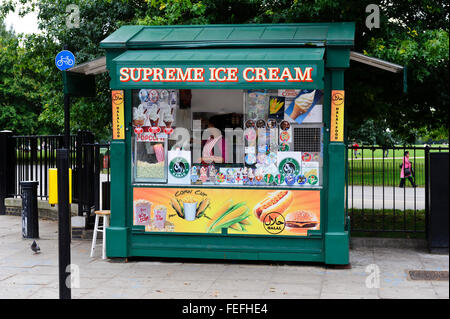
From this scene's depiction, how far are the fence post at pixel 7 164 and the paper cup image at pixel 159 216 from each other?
23.6ft

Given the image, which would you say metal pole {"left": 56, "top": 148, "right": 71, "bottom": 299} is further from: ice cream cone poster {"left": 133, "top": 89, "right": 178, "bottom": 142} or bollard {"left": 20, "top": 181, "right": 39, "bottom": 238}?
bollard {"left": 20, "top": 181, "right": 39, "bottom": 238}

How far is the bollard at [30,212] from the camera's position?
1148 cm

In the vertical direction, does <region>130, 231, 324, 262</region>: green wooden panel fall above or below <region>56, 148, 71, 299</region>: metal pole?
below

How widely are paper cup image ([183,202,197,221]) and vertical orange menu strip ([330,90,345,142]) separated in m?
2.35

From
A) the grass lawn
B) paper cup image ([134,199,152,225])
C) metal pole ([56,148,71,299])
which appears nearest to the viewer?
metal pole ([56,148,71,299])

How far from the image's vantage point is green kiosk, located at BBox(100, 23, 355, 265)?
8539 mm

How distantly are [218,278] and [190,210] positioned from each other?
53.7 inches

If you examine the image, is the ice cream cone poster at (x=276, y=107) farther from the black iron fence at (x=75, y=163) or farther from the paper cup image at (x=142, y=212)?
the black iron fence at (x=75, y=163)

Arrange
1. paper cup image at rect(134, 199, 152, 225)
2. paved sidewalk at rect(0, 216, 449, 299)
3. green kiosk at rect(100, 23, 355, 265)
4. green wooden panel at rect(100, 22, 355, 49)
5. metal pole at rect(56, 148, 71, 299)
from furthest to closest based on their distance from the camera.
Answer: paper cup image at rect(134, 199, 152, 225) → green wooden panel at rect(100, 22, 355, 49) → green kiosk at rect(100, 23, 355, 265) → paved sidewalk at rect(0, 216, 449, 299) → metal pole at rect(56, 148, 71, 299)

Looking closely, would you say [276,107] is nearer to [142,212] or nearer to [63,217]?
[142,212]

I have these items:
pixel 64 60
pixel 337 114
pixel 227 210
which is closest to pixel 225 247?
pixel 227 210

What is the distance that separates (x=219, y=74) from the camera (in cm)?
831

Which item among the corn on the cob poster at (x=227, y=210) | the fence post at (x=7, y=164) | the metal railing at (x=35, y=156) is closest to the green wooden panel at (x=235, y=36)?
the corn on the cob poster at (x=227, y=210)

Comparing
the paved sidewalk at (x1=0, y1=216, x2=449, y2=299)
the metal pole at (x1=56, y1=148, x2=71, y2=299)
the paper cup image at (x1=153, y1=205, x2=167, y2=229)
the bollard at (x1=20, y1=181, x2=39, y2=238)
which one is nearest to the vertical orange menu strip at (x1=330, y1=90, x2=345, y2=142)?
the paved sidewalk at (x1=0, y1=216, x2=449, y2=299)
